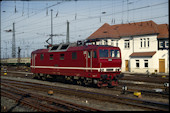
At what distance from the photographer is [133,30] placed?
134 ft

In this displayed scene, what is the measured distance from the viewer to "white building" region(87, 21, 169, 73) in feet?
118

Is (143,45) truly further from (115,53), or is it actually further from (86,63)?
(86,63)

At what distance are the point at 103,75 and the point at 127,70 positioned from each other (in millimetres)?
25560

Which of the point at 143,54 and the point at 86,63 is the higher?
the point at 143,54

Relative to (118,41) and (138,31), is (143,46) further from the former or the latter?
(118,41)

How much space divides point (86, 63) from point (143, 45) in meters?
23.8

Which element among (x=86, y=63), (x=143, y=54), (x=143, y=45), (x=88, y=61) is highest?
(x=143, y=45)

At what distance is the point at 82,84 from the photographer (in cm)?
1867

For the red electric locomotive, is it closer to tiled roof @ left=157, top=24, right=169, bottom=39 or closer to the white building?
the white building

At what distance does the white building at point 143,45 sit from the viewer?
3584cm

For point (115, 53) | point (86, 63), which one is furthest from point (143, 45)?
point (86, 63)

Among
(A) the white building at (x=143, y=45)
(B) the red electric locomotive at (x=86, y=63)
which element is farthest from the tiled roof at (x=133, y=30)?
(B) the red electric locomotive at (x=86, y=63)

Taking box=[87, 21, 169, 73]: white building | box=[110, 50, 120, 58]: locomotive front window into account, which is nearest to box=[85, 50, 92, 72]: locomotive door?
box=[110, 50, 120, 58]: locomotive front window

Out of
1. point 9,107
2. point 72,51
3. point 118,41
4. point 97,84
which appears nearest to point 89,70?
point 97,84
